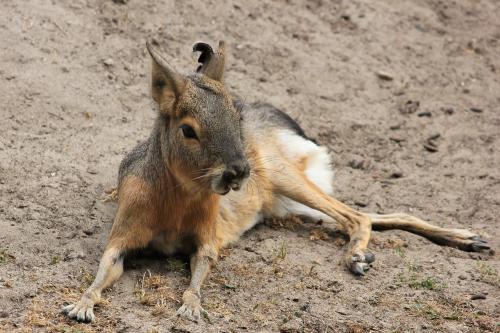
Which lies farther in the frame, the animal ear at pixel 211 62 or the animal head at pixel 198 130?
the animal ear at pixel 211 62

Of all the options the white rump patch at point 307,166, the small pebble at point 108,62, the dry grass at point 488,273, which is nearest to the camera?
the dry grass at point 488,273

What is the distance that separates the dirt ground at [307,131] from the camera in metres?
4.64

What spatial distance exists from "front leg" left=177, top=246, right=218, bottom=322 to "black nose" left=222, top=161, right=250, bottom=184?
68 cm

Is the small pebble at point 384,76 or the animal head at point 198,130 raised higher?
the animal head at point 198,130

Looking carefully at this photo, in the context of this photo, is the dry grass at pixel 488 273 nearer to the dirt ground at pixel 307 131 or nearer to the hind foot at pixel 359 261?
the dirt ground at pixel 307 131

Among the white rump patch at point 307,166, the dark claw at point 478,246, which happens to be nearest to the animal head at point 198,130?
the white rump patch at point 307,166

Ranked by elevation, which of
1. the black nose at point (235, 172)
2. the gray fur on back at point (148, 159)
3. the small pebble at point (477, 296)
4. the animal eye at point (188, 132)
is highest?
the animal eye at point (188, 132)

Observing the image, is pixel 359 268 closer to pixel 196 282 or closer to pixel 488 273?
Result: pixel 488 273

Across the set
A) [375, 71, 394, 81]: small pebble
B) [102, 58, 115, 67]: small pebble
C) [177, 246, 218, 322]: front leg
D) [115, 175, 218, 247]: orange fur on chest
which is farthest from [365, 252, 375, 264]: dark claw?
[375, 71, 394, 81]: small pebble

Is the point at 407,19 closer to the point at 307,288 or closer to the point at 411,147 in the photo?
the point at 411,147

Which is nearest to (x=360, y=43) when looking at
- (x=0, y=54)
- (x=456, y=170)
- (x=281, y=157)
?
(x=456, y=170)

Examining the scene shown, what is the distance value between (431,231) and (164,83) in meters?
2.37

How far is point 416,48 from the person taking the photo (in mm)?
9102

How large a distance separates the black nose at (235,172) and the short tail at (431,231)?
1861 millimetres
